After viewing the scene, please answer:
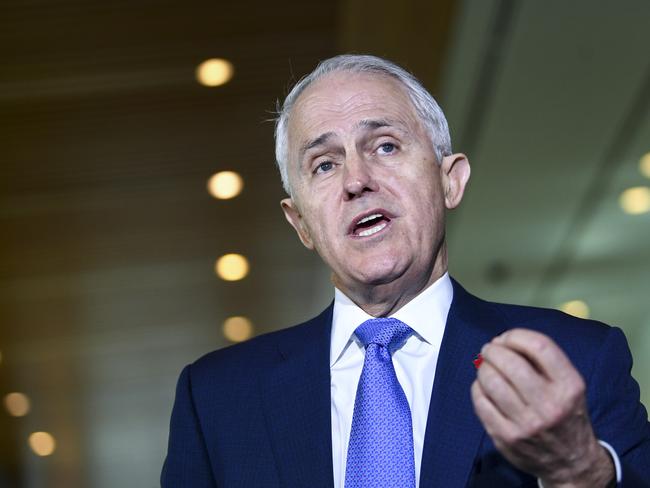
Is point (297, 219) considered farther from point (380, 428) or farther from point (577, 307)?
point (577, 307)

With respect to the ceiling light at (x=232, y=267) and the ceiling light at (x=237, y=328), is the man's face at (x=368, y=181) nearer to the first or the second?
the ceiling light at (x=232, y=267)

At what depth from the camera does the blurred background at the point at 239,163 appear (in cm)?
520

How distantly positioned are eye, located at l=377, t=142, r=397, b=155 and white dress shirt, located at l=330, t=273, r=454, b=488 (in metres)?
0.23

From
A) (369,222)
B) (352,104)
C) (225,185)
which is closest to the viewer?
(369,222)

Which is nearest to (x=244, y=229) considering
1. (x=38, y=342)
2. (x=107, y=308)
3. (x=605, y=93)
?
(x=107, y=308)

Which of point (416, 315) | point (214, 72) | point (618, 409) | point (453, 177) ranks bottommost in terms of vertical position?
point (618, 409)

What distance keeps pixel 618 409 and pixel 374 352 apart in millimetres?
366

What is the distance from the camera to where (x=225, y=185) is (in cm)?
718

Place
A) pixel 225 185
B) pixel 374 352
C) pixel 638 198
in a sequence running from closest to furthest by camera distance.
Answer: pixel 374 352 < pixel 638 198 < pixel 225 185

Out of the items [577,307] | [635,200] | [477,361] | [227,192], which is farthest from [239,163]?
[477,361]

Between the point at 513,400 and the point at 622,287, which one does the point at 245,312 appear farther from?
the point at 513,400

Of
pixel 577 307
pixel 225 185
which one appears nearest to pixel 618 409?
pixel 225 185

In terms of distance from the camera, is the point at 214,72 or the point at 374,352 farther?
the point at 214,72

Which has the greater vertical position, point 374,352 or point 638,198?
point 638,198
